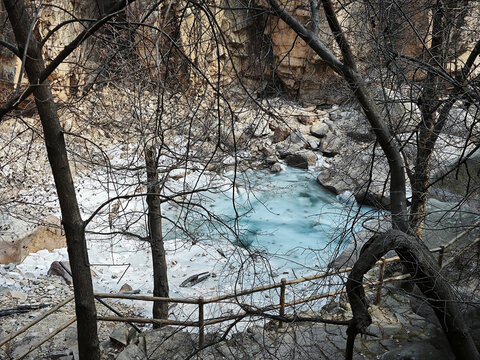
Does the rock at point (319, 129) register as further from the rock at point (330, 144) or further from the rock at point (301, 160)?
the rock at point (301, 160)

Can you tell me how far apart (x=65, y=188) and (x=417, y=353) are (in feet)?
14.1

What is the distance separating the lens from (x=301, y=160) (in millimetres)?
19312

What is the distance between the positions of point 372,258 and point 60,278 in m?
7.69

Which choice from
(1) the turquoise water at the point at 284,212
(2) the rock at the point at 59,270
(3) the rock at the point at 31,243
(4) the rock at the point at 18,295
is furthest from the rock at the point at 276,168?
(4) the rock at the point at 18,295

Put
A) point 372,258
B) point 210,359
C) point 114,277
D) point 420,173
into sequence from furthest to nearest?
point 114,277, point 420,173, point 210,359, point 372,258

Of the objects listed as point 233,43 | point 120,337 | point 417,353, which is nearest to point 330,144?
point 233,43

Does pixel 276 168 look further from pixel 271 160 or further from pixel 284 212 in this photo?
pixel 284 212

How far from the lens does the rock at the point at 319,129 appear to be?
21516mm

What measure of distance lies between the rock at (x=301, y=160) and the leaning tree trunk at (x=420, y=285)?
14417 millimetres

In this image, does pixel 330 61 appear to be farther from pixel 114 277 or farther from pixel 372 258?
pixel 114 277

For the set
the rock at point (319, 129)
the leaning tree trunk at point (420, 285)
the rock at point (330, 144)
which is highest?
the rock at point (319, 129)

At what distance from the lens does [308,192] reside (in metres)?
17.2

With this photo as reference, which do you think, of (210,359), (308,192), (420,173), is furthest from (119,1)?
(308,192)

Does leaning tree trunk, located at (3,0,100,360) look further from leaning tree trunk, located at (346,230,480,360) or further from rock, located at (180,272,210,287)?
rock, located at (180,272,210,287)
